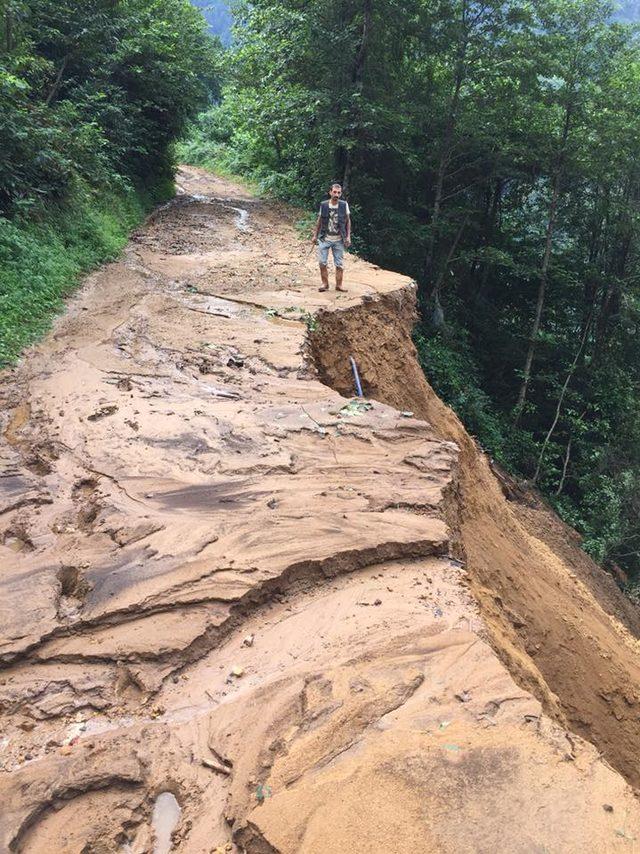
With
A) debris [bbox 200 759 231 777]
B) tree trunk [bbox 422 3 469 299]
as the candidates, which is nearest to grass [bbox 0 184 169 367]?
debris [bbox 200 759 231 777]

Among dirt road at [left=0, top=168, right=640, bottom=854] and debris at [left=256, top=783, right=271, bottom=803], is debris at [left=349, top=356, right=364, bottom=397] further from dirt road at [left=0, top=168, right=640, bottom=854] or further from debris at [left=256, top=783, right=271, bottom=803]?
debris at [left=256, top=783, right=271, bottom=803]

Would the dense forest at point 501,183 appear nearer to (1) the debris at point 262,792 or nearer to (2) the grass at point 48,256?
(2) the grass at point 48,256

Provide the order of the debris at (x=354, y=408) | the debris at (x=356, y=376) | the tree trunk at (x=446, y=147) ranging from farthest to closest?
the tree trunk at (x=446, y=147) < the debris at (x=356, y=376) < the debris at (x=354, y=408)

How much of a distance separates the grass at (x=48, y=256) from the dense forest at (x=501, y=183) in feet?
19.1

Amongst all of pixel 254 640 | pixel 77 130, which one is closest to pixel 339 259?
pixel 254 640

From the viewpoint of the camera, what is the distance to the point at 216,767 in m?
2.60

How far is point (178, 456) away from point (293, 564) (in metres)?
1.55

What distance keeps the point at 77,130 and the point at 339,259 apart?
6.96 m

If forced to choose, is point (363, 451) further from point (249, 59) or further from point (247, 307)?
point (249, 59)

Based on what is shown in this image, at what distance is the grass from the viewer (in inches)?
289

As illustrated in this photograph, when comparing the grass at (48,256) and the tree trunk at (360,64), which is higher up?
the tree trunk at (360,64)

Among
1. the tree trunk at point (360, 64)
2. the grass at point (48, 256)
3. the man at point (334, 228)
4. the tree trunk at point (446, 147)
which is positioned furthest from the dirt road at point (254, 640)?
the tree trunk at point (446, 147)

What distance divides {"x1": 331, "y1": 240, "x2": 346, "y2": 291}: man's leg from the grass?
397 cm

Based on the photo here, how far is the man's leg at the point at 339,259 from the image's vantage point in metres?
8.84
